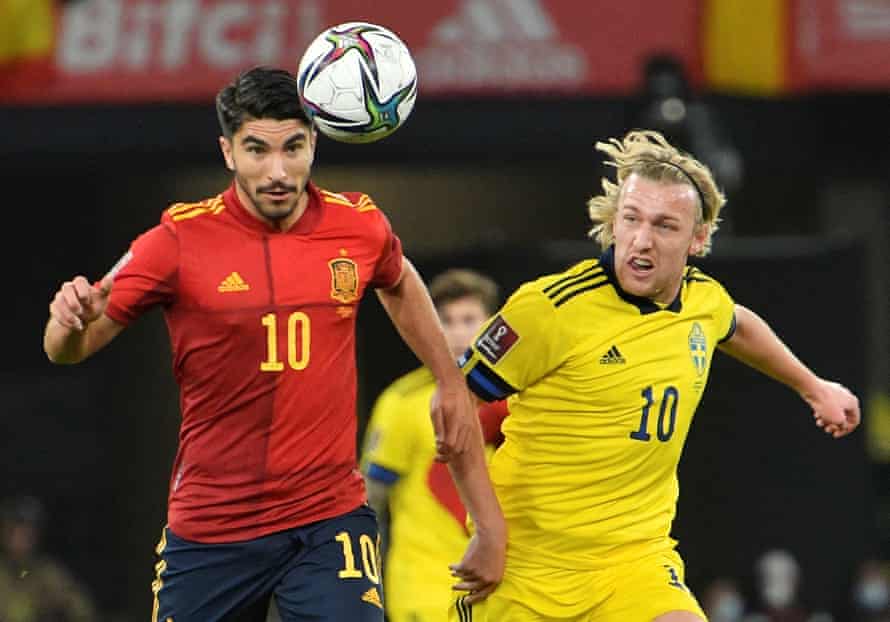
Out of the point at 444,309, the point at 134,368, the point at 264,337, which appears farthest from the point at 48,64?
the point at 264,337

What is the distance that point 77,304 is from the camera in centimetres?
586

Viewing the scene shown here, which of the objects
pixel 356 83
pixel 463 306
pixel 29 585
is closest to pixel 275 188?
pixel 356 83

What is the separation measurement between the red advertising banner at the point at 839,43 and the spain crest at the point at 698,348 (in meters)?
6.76

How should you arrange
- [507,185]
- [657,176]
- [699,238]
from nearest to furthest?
[657,176] → [699,238] → [507,185]

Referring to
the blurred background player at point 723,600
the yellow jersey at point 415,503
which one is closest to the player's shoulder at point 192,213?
the yellow jersey at point 415,503

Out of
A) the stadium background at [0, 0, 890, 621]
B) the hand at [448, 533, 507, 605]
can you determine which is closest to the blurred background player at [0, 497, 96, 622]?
the stadium background at [0, 0, 890, 621]

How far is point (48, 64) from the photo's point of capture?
42.9 feet

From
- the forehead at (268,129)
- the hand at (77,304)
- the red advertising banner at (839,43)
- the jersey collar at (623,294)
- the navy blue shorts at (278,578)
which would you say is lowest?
the navy blue shorts at (278,578)

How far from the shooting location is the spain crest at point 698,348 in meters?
6.75

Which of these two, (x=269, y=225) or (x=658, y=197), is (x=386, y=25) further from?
(x=269, y=225)

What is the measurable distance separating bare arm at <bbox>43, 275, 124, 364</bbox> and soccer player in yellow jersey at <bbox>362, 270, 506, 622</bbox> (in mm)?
2823

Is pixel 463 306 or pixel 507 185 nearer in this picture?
pixel 463 306

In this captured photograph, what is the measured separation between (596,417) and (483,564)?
0.57 metres

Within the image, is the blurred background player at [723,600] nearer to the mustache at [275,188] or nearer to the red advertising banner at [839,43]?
the red advertising banner at [839,43]
